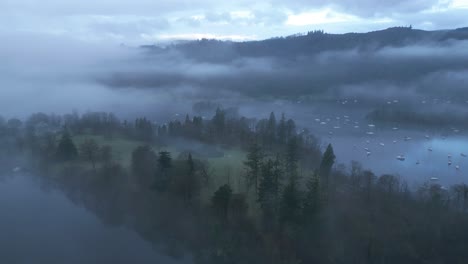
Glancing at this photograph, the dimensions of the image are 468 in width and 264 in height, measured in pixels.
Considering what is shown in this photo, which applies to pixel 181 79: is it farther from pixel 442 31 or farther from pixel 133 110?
pixel 442 31

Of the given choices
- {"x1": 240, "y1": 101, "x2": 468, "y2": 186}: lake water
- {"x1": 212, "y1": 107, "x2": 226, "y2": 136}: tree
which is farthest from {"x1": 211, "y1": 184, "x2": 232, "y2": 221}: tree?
{"x1": 240, "y1": 101, "x2": 468, "y2": 186}: lake water

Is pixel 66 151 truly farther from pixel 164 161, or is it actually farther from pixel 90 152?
pixel 164 161

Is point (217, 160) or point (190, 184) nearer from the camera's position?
point (190, 184)

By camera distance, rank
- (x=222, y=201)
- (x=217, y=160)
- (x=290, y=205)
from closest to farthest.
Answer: (x=290, y=205) < (x=222, y=201) < (x=217, y=160)

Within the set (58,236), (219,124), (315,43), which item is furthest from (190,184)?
(315,43)

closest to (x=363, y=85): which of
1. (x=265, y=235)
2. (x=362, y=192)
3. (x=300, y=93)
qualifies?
(x=300, y=93)

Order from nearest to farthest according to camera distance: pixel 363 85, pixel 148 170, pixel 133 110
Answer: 1. pixel 148 170
2. pixel 133 110
3. pixel 363 85
